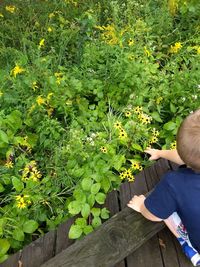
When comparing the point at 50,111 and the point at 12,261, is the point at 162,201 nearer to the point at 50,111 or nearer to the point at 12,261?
the point at 12,261

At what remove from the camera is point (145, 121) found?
258 cm

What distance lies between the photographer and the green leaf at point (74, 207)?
218 cm

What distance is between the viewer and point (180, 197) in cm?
173

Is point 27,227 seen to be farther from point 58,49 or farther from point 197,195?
point 58,49

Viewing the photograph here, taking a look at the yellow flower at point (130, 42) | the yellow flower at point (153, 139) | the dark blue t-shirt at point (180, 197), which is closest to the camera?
the dark blue t-shirt at point (180, 197)

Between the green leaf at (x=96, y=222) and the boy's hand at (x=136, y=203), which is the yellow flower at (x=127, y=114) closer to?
the boy's hand at (x=136, y=203)

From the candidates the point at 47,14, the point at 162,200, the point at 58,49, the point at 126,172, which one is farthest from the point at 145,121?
the point at 47,14

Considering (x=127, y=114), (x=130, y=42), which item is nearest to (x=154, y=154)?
(x=127, y=114)

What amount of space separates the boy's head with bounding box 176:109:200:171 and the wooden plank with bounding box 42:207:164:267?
0.60m

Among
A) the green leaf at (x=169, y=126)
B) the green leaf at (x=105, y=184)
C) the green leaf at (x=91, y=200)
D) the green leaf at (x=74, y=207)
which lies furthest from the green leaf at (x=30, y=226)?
the green leaf at (x=169, y=126)

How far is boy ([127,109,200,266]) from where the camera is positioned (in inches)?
63.0

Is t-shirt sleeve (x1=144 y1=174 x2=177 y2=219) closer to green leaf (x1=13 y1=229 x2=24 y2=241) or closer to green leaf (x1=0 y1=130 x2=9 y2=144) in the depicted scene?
green leaf (x1=13 y1=229 x2=24 y2=241)

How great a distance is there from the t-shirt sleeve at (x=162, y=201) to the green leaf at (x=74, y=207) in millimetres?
494

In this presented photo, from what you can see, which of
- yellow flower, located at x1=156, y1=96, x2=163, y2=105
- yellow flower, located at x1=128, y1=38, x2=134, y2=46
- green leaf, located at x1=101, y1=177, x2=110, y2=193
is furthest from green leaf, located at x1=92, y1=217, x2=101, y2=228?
yellow flower, located at x1=128, y1=38, x2=134, y2=46
